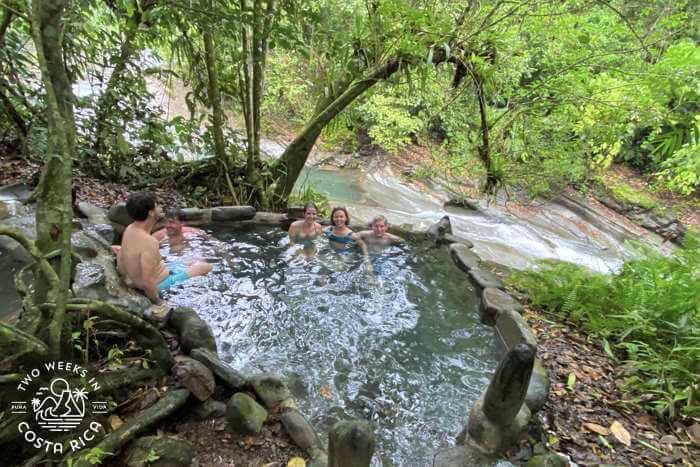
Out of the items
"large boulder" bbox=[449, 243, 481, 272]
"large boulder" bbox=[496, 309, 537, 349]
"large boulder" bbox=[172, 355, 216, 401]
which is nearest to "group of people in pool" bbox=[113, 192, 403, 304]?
"large boulder" bbox=[449, 243, 481, 272]

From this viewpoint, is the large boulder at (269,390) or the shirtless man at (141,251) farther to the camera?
the shirtless man at (141,251)

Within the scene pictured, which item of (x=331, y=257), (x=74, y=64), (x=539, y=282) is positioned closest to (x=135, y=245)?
(x=331, y=257)

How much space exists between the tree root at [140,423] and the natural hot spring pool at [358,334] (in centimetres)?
91

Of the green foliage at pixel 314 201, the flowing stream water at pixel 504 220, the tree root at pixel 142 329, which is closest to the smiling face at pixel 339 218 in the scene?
the green foliage at pixel 314 201

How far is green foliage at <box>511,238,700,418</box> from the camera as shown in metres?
2.91

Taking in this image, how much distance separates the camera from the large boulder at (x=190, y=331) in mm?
2510

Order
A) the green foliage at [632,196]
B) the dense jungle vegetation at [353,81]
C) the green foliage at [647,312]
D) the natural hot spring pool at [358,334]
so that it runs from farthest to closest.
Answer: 1. the green foliage at [632,196]
2. the dense jungle vegetation at [353,81]
3. the green foliage at [647,312]
4. the natural hot spring pool at [358,334]

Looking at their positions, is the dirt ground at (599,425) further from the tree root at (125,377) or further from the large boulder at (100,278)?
the large boulder at (100,278)

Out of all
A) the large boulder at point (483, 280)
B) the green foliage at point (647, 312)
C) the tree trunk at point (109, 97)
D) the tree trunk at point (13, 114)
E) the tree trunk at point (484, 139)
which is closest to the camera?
the green foliage at point (647, 312)

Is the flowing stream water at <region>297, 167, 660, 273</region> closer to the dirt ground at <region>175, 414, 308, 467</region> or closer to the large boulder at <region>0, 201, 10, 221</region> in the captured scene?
the large boulder at <region>0, 201, 10, 221</region>

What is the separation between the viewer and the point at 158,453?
167 cm

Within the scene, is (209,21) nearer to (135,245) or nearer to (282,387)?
(135,245)

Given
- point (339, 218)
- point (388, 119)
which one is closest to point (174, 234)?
point (339, 218)

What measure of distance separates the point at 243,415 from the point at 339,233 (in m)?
3.70
